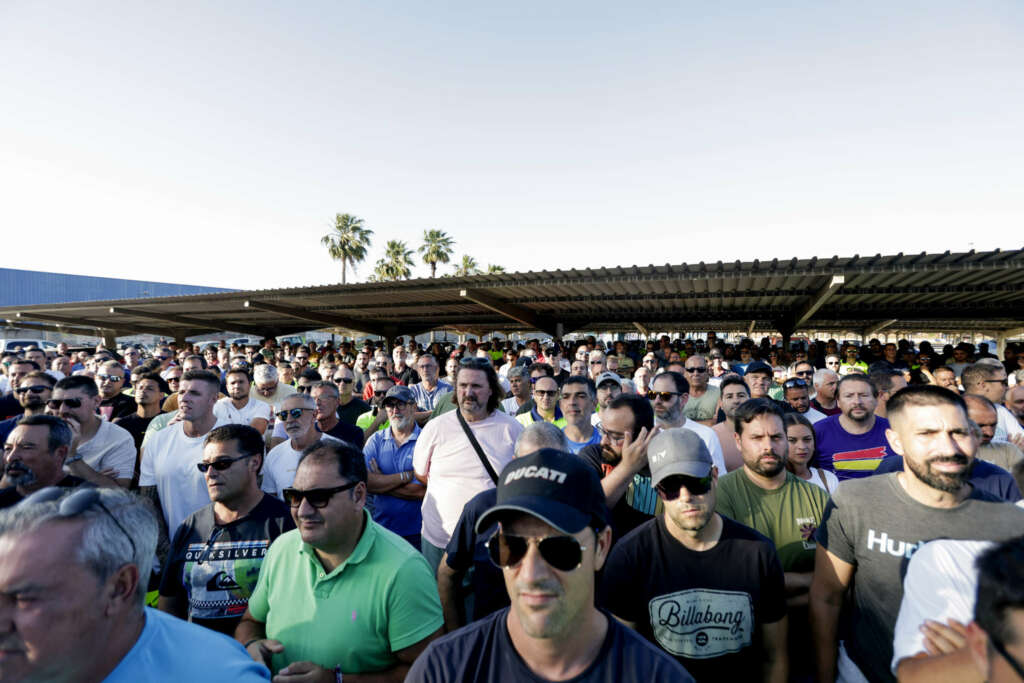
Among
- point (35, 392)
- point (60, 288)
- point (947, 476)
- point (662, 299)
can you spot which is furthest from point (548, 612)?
point (60, 288)

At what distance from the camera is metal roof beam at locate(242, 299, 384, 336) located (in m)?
17.3

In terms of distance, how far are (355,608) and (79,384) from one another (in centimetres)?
419

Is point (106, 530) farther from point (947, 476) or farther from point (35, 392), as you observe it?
point (35, 392)

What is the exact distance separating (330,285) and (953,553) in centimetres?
1456

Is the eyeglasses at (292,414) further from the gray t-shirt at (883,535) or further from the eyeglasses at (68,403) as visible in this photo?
the gray t-shirt at (883,535)

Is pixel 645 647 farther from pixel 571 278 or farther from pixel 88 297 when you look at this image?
pixel 88 297

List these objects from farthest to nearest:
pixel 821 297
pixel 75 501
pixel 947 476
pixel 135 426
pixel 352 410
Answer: pixel 821 297 < pixel 352 410 < pixel 135 426 < pixel 947 476 < pixel 75 501

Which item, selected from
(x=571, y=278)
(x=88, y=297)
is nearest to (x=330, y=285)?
(x=571, y=278)

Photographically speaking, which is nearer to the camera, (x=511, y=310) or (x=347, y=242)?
(x=511, y=310)

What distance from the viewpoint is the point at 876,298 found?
1280cm

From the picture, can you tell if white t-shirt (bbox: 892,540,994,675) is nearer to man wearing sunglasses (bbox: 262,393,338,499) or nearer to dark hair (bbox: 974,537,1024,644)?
dark hair (bbox: 974,537,1024,644)

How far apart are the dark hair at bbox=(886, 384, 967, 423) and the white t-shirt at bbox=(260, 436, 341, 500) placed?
4.06 m

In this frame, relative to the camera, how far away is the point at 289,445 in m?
4.44

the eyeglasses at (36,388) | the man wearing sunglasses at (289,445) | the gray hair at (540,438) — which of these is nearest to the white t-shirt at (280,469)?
the man wearing sunglasses at (289,445)
